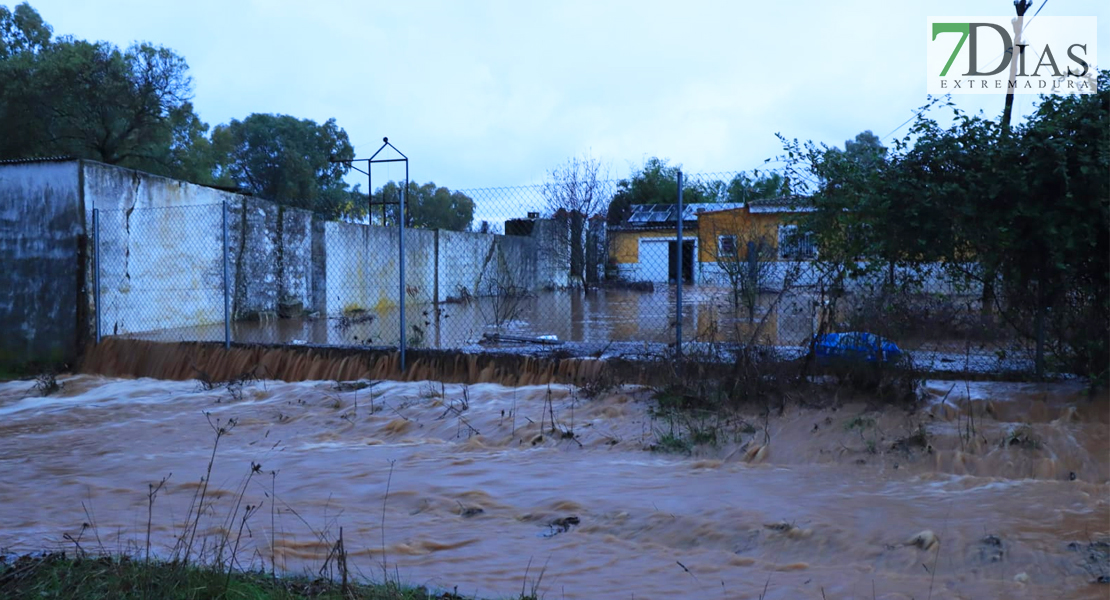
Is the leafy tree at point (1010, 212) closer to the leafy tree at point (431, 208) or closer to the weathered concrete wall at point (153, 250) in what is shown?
the weathered concrete wall at point (153, 250)

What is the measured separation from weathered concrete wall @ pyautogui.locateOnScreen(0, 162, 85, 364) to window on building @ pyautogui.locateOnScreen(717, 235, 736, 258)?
9.51m

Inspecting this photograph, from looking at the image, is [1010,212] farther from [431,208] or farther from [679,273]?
[431,208]

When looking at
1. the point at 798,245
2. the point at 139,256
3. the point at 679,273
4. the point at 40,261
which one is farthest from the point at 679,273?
the point at 40,261

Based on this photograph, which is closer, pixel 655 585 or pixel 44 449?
pixel 655 585

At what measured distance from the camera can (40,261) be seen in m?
12.5

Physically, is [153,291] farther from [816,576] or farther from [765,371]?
[816,576]

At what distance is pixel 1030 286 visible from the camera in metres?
7.55

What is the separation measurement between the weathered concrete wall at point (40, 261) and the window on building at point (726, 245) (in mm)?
9512

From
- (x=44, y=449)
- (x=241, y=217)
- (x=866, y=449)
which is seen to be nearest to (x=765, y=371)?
(x=866, y=449)

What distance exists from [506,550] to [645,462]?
233cm

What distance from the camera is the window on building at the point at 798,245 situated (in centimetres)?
835

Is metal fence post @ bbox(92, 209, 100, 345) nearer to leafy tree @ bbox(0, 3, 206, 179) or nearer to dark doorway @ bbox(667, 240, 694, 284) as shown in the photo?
dark doorway @ bbox(667, 240, 694, 284)

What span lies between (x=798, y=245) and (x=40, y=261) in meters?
10.9

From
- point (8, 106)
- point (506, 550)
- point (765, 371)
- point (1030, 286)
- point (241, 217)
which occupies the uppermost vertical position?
point (8, 106)
